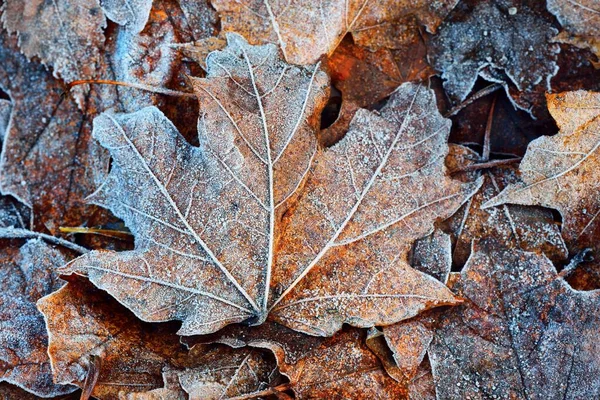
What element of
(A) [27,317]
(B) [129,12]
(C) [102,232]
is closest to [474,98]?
(B) [129,12]

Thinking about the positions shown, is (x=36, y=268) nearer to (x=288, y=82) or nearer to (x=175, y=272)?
(x=175, y=272)

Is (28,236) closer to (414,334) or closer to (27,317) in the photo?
(27,317)

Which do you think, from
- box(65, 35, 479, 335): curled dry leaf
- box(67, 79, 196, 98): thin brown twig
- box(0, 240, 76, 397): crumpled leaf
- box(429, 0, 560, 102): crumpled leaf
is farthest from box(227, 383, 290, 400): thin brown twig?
box(429, 0, 560, 102): crumpled leaf

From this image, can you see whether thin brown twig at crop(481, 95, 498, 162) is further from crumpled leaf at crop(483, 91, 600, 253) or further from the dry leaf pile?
crumpled leaf at crop(483, 91, 600, 253)

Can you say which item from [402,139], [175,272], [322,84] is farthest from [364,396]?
[322,84]

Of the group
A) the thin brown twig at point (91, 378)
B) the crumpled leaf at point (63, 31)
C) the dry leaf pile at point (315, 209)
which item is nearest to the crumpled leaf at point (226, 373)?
the dry leaf pile at point (315, 209)

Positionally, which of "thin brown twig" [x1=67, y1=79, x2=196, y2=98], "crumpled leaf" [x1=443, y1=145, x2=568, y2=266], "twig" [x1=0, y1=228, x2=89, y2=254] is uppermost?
"thin brown twig" [x1=67, y1=79, x2=196, y2=98]
